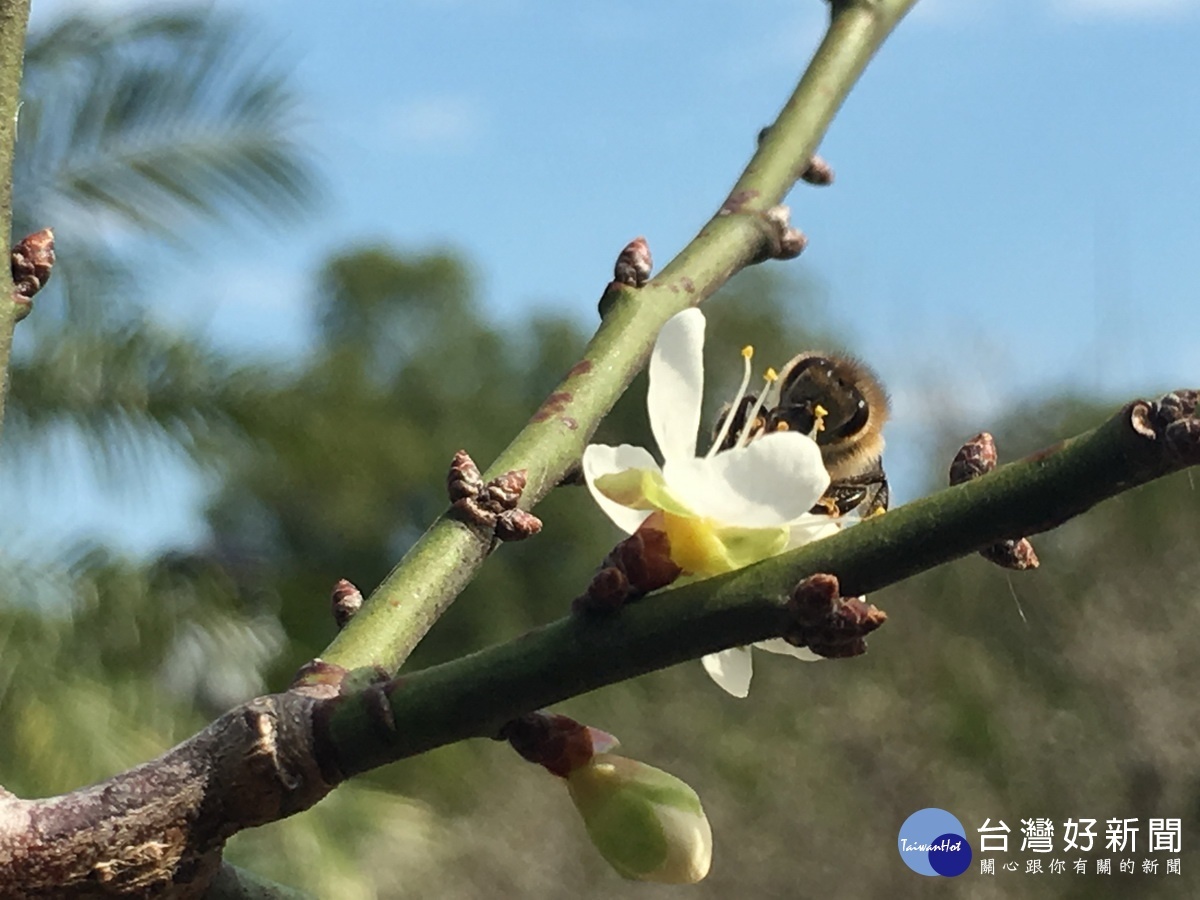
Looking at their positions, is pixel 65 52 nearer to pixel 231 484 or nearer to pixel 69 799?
pixel 231 484

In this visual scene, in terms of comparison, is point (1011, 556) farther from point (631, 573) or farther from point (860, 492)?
point (860, 492)

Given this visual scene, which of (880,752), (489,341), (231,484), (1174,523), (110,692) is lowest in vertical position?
(110,692)

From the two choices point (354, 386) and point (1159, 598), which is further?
point (1159, 598)

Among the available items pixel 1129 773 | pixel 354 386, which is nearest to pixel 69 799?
pixel 354 386

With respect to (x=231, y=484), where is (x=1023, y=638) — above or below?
above

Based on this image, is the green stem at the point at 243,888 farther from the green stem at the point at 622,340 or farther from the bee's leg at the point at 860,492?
the bee's leg at the point at 860,492

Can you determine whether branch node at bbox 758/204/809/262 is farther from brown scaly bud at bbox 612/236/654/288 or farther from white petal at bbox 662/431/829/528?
white petal at bbox 662/431/829/528

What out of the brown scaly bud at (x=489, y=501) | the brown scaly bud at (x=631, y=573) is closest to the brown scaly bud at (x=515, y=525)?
the brown scaly bud at (x=489, y=501)
